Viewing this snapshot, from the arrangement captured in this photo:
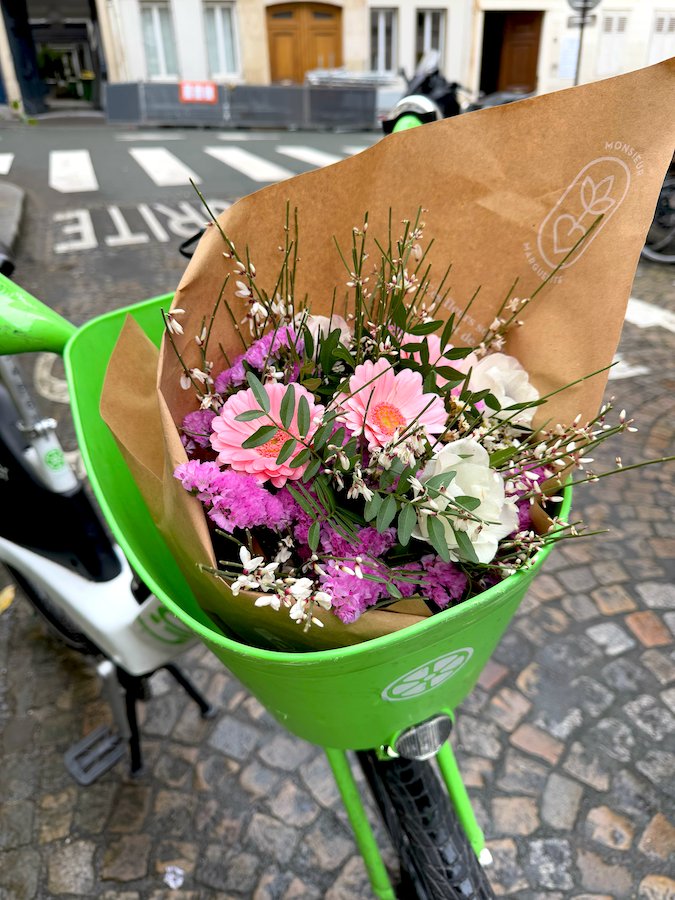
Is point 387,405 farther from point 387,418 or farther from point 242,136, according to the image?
point 242,136

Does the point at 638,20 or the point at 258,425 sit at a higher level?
the point at 638,20

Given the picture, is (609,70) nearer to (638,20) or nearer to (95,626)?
(638,20)

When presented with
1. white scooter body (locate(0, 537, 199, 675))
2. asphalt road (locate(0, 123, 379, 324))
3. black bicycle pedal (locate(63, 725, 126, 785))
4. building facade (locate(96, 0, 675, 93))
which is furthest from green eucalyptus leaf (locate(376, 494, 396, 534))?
building facade (locate(96, 0, 675, 93))

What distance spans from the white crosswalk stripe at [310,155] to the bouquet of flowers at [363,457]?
10.2 m

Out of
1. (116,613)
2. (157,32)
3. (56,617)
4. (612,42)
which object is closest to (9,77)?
(157,32)

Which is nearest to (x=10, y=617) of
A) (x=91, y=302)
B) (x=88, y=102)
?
(x=91, y=302)

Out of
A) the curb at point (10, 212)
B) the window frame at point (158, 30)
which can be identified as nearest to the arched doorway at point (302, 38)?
the window frame at point (158, 30)

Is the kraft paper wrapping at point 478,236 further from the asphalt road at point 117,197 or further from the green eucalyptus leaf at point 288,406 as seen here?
the asphalt road at point 117,197

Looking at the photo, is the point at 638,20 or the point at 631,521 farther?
the point at 638,20

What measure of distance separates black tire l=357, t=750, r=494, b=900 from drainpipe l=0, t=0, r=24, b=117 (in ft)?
73.4

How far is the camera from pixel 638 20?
16891mm

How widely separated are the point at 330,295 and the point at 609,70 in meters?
21.8

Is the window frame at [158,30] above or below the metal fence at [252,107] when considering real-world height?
above

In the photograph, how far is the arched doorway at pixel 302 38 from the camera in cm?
1770
